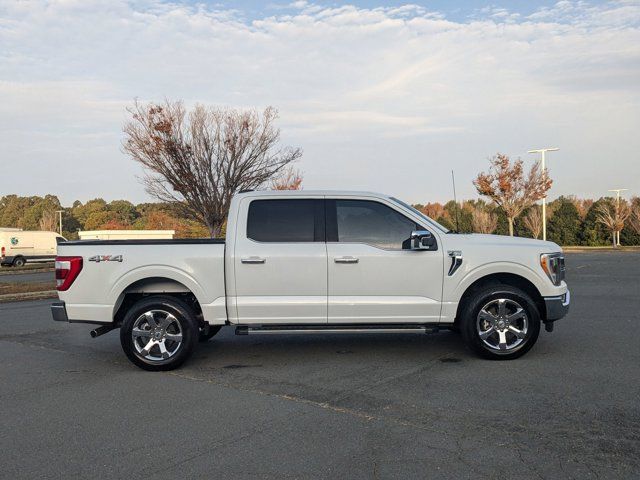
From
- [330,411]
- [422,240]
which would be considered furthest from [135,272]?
[422,240]

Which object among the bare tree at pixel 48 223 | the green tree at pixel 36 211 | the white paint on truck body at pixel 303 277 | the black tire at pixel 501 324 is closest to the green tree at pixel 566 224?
the black tire at pixel 501 324

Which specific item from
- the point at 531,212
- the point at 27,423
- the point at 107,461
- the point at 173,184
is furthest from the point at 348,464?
the point at 531,212

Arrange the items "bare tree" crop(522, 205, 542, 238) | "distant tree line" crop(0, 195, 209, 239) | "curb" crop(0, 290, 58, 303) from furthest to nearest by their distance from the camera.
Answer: "distant tree line" crop(0, 195, 209, 239)
"bare tree" crop(522, 205, 542, 238)
"curb" crop(0, 290, 58, 303)

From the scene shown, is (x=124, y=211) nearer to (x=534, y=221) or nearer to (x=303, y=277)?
(x=534, y=221)

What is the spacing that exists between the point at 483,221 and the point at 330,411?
149 ft

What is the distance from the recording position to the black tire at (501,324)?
21.5 ft

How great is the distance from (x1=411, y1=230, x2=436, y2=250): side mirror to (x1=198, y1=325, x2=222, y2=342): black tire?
2.65 m

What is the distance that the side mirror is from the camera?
21.1 feet

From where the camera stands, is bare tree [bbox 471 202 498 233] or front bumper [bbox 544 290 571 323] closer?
front bumper [bbox 544 290 571 323]

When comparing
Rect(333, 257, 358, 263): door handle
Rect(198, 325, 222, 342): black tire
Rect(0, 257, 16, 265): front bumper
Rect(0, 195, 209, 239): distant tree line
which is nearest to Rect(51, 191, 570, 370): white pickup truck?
Rect(333, 257, 358, 263): door handle

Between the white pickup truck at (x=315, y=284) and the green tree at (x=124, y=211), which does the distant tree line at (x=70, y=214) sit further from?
the white pickup truck at (x=315, y=284)

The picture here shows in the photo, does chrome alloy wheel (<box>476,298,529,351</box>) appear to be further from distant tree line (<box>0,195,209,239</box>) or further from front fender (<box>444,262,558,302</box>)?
distant tree line (<box>0,195,209,239</box>)

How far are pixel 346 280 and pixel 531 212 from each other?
155ft

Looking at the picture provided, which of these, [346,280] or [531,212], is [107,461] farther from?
[531,212]
